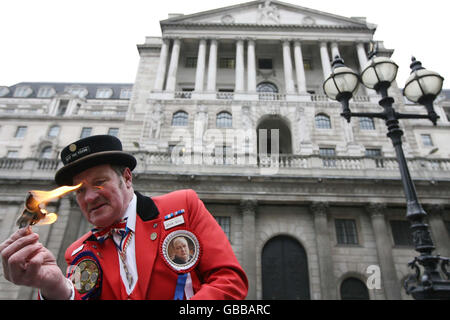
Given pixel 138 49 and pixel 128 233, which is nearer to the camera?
pixel 128 233

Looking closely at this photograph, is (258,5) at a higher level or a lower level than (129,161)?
higher

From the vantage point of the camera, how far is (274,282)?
15.3 meters

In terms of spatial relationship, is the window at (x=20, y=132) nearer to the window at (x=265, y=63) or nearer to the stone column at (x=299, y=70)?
the window at (x=265, y=63)

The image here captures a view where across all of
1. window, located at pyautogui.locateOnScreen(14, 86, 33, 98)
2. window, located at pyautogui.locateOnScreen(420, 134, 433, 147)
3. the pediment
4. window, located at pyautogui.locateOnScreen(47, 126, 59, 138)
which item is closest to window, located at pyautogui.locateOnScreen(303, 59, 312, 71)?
the pediment

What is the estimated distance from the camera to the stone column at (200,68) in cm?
2517

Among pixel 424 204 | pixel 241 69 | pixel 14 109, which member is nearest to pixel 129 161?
pixel 424 204

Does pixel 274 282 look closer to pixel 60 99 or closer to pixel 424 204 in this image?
pixel 424 204

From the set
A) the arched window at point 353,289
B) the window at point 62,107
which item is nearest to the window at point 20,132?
the window at point 62,107

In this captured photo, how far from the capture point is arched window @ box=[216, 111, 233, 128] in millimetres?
22969

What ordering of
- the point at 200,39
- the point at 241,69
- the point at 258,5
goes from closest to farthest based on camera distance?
1. the point at 241,69
2. the point at 200,39
3. the point at 258,5

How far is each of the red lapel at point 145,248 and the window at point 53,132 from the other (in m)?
40.2
